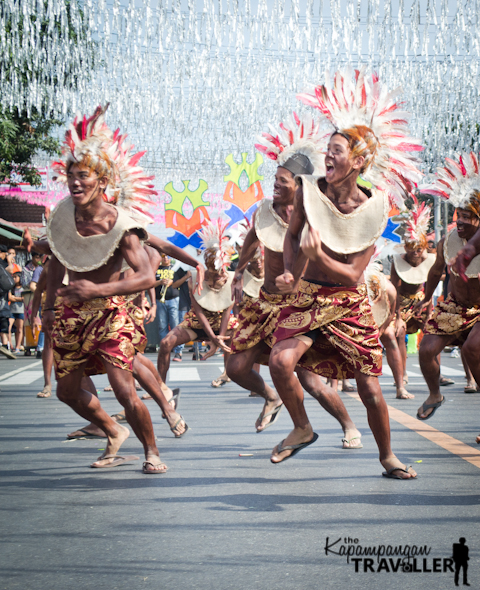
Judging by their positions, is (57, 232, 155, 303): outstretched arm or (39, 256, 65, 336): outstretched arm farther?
(39, 256, 65, 336): outstretched arm

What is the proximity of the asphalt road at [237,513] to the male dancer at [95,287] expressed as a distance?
0.47m

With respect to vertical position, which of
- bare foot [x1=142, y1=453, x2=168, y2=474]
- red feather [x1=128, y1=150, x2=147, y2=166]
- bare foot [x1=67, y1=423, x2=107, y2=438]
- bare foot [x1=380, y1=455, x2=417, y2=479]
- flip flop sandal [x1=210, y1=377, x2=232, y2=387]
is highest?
red feather [x1=128, y1=150, x2=147, y2=166]

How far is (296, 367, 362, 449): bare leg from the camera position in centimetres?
603

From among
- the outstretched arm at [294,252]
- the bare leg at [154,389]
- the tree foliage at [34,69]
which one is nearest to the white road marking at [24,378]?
the tree foliage at [34,69]

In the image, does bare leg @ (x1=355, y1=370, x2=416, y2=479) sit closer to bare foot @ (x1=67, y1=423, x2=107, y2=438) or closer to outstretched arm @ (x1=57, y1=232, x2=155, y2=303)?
outstretched arm @ (x1=57, y1=232, x2=155, y2=303)

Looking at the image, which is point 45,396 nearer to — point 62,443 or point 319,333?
point 62,443

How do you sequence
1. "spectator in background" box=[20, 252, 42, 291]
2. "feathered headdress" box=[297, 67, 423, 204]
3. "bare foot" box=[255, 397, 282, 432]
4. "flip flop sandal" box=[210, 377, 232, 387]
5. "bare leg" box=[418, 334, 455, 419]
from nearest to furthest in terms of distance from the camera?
"feathered headdress" box=[297, 67, 423, 204] → "bare foot" box=[255, 397, 282, 432] → "bare leg" box=[418, 334, 455, 419] → "flip flop sandal" box=[210, 377, 232, 387] → "spectator in background" box=[20, 252, 42, 291]

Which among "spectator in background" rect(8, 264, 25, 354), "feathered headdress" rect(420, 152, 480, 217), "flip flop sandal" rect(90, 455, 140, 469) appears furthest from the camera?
"spectator in background" rect(8, 264, 25, 354)

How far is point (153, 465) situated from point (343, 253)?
5.96 feet

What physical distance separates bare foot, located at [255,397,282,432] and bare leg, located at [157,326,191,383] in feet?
8.97

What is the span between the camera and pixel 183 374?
45.1 feet

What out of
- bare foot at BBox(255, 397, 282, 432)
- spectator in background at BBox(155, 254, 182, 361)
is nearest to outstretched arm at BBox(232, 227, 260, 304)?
bare foot at BBox(255, 397, 282, 432)

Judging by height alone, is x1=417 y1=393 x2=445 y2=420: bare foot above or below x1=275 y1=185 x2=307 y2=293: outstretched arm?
below

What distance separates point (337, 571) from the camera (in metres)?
3.44
